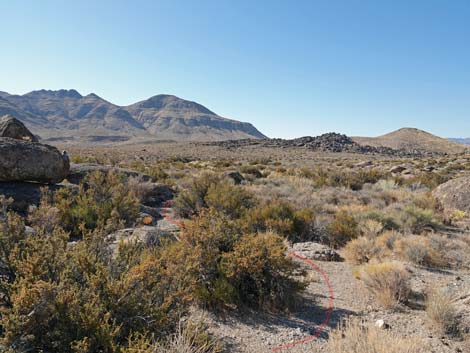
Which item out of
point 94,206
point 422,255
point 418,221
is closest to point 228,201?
point 94,206

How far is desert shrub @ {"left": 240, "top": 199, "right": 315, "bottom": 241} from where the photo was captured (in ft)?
28.9

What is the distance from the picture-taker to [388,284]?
5.47m

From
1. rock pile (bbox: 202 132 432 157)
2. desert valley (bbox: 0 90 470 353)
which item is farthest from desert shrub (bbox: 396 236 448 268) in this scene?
rock pile (bbox: 202 132 432 157)

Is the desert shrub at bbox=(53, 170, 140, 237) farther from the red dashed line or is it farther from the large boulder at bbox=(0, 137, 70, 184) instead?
the red dashed line

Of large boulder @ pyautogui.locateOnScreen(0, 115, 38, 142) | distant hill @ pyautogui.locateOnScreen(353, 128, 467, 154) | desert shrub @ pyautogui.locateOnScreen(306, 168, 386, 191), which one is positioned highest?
distant hill @ pyautogui.locateOnScreen(353, 128, 467, 154)

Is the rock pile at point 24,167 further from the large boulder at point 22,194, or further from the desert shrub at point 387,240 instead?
the desert shrub at point 387,240

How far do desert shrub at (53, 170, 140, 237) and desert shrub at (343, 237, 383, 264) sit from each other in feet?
18.3

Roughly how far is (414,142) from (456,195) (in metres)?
99.1

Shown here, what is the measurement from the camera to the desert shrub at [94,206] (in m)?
8.13

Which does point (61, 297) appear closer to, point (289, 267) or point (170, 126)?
point (289, 267)

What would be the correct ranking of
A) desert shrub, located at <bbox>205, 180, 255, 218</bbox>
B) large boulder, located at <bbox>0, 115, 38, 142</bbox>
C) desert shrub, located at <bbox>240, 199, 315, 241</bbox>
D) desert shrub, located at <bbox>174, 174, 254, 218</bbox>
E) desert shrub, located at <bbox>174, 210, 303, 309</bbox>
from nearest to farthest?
desert shrub, located at <bbox>174, 210, 303, 309</bbox> → desert shrub, located at <bbox>240, 199, 315, 241</bbox> → desert shrub, located at <bbox>205, 180, 255, 218</bbox> → desert shrub, located at <bbox>174, 174, 254, 218</bbox> → large boulder, located at <bbox>0, 115, 38, 142</bbox>

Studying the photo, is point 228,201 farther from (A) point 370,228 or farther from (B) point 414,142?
(B) point 414,142

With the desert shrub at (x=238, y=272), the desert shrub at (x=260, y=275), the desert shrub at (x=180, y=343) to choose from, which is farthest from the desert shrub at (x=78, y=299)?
the desert shrub at (x=260, y=275)

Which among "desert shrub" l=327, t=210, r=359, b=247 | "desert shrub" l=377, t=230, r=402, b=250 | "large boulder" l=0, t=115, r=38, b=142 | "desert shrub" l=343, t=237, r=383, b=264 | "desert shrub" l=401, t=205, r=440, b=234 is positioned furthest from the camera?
"large boulder" l=0, t=115, r=38, b=142
